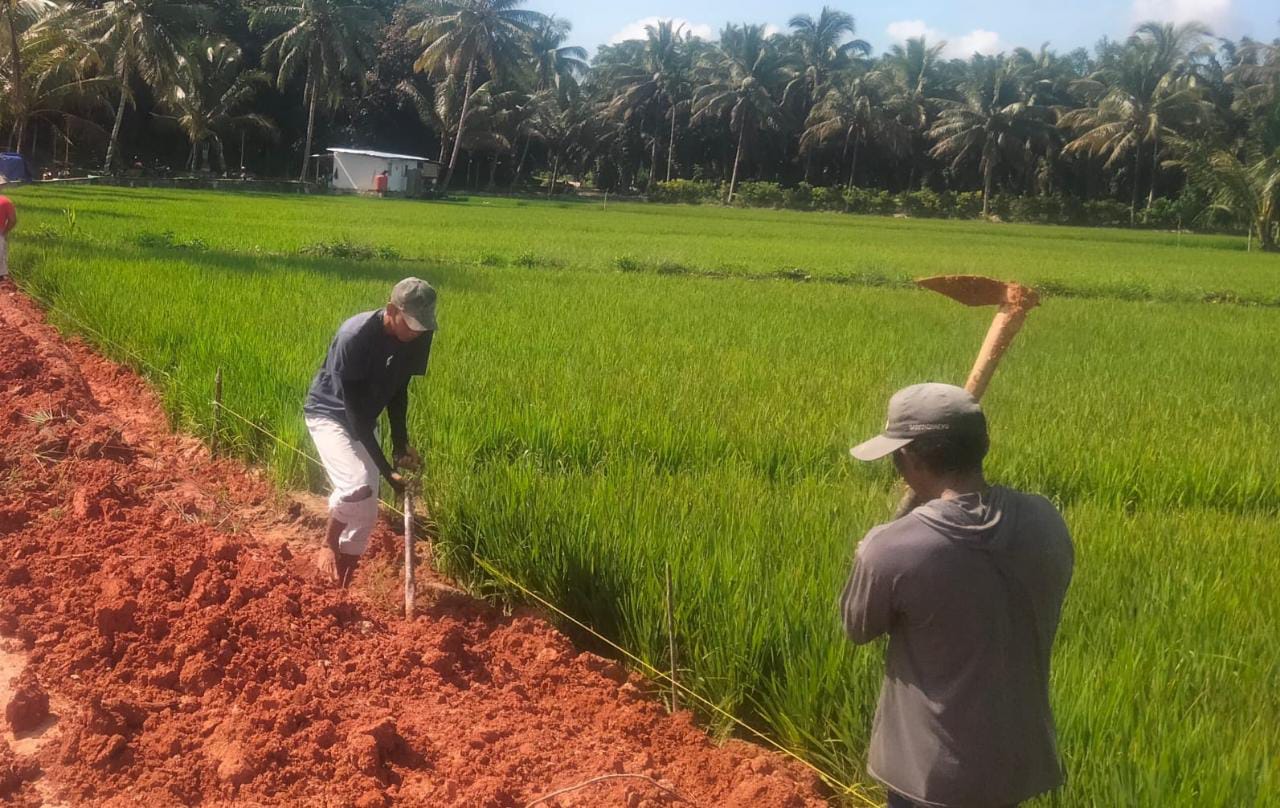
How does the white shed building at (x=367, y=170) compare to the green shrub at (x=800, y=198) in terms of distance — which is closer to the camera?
the white shed building at (x=367, y=170)

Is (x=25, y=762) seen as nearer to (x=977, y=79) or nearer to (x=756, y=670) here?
(x=756, y=670)

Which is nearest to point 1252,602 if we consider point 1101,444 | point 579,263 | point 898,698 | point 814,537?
point 814,537

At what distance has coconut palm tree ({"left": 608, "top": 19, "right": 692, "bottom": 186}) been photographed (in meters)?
48.6

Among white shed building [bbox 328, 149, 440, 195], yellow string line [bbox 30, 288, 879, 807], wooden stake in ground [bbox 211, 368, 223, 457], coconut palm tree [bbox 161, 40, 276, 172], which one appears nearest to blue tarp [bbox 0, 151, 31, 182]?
coconut palm tree [bbox 161, 40, 276, 172]

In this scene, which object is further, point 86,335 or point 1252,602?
point 86,335

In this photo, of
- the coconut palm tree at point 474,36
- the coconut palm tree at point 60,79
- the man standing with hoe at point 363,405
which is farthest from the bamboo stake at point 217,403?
the coconut palm tree at point 474,36

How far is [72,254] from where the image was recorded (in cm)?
1059

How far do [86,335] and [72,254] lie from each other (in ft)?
10.9

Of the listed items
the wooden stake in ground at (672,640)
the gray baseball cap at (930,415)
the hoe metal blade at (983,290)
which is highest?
the hoe metal blade at (983,290)

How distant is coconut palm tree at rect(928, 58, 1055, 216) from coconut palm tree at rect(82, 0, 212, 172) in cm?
2887

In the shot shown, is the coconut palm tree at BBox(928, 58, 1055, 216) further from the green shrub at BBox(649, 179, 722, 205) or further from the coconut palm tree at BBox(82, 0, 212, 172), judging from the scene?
the coconut palm tree at BBox(82, 0, 212, 172)

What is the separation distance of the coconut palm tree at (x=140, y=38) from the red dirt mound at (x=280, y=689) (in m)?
29.1

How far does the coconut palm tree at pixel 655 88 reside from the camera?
4862cm

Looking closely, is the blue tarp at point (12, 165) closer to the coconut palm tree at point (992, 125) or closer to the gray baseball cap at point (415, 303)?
the gray baseball cap at point (415, 303)
